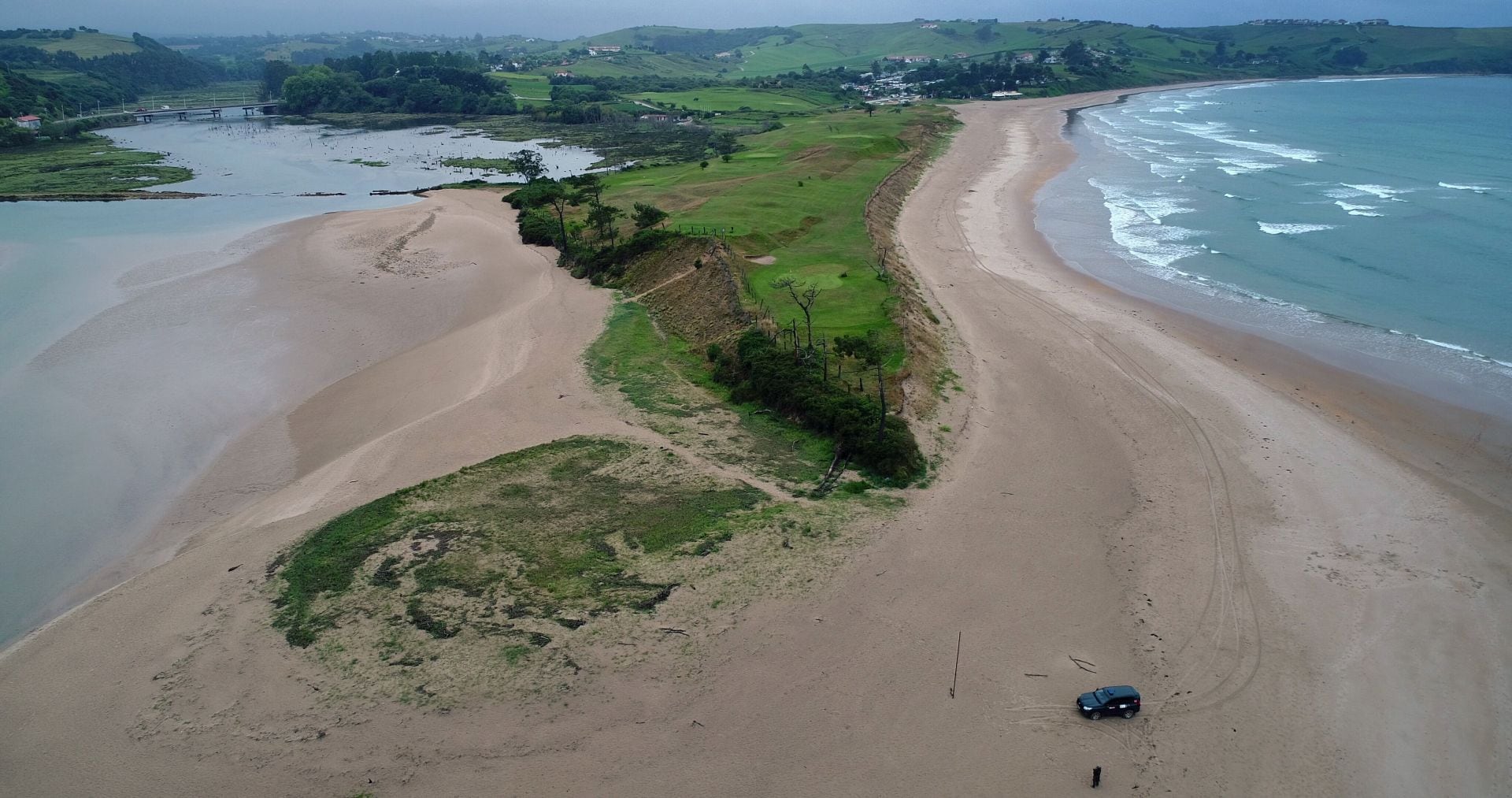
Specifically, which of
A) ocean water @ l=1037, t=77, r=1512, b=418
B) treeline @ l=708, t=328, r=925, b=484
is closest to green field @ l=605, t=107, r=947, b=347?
treeline @ l=708, t=328, r=925, b=484

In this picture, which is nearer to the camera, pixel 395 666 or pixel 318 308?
pixel 395 666

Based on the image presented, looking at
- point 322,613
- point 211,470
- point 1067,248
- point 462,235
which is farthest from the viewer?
point 462,235

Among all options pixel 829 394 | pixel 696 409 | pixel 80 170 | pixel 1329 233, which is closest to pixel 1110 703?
pixel 829 394

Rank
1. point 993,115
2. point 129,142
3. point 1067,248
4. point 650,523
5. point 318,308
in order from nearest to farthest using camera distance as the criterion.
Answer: point 650,523
point 318,308
point 1067,248
point 129,142
point 993,115

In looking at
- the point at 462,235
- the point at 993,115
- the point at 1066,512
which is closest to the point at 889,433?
the point at 1066,512

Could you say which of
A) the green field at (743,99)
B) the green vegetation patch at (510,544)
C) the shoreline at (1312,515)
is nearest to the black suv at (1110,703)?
the shoreline at (1312,515)

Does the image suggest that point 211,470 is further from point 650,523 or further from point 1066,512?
point 1066,512

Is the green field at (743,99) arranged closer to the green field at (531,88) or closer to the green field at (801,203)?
the green field at (531,88)
